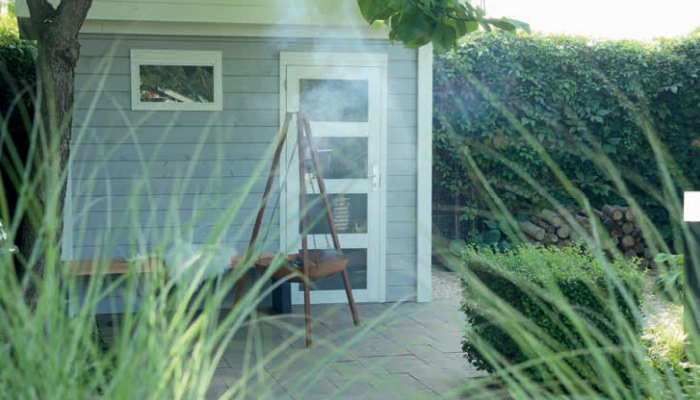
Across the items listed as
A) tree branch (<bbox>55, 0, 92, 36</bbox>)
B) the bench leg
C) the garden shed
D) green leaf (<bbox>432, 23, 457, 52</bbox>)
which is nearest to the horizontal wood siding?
the garden shed

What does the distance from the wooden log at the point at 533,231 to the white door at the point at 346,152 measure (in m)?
2.48

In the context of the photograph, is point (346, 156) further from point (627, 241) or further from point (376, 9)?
point (627, 241)

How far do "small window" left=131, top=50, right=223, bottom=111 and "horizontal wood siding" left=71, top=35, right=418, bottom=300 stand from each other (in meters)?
0.05

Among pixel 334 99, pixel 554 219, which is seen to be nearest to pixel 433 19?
pixel 334 99

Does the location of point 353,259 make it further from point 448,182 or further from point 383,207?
point 448,182

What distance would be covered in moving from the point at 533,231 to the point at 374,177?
2679 millimetres

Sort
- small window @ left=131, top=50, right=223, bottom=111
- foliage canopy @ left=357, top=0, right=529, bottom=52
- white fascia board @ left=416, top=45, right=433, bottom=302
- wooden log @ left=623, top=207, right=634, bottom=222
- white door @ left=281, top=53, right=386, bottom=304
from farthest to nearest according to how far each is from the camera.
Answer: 1. wooden log @ left=623, top=207, right=634, bottom=222
2. white fascia board @ left=416, top=45, right=433, bottom=302
3. white door @ left=281, top=53, right=386, bottom=304
4. small window @ left=131, top=50, right=223, bottom=111
5. foliage canopy @ left=357, top=0, right=529, bottom=52

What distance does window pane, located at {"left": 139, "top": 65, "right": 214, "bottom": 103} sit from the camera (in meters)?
6.55

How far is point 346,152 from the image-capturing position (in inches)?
269

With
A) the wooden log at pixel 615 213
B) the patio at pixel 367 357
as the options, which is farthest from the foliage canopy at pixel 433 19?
the wooden log at pixel 615 213

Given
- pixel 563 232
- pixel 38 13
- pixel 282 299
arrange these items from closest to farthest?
pixel 38 13, pixel 282 299, pixel 563 232

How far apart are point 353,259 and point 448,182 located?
91.4 inches

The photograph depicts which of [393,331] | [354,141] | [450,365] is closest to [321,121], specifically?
[354,141]

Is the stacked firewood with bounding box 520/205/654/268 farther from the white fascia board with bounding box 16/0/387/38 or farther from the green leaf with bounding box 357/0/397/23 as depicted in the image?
the green leaf with bounding box 357/0/397/23
